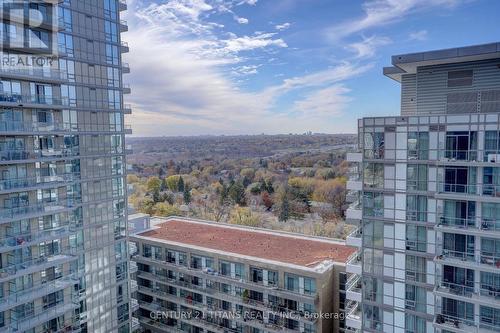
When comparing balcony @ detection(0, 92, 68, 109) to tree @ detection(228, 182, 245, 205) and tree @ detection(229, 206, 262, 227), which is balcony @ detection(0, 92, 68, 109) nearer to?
tree @ detection(229, 206, 262, 227)

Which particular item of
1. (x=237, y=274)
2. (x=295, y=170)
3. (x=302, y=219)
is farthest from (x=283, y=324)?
(x=295, y=170)

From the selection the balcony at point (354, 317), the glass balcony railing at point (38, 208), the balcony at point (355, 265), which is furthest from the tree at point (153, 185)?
the balcony at point (355, 265)

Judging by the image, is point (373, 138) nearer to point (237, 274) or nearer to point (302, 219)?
point (237, 274)

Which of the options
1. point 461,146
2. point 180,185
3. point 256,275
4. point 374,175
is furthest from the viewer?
point 180,185

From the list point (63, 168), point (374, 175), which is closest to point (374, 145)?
point (374, 175)

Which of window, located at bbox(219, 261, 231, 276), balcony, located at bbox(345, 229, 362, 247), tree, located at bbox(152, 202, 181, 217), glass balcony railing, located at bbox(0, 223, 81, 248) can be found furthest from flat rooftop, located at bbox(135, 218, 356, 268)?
tree, located at bbox(152, 202, 181, 217)

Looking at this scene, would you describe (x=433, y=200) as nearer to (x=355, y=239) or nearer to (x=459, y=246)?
(x=459, y=246)
